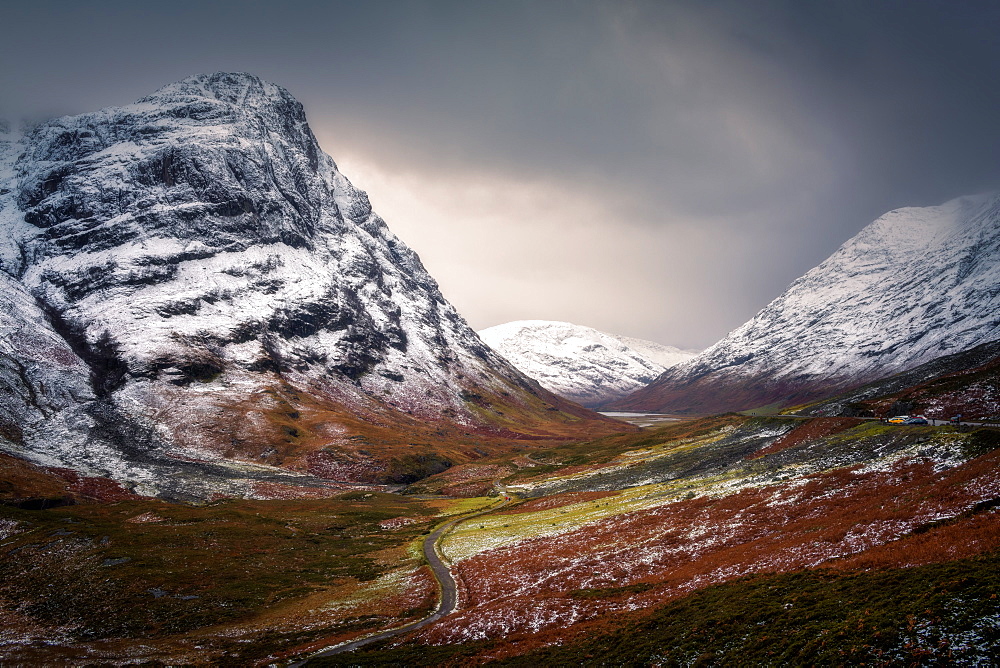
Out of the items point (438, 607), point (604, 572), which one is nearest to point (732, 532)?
point (604, 572)

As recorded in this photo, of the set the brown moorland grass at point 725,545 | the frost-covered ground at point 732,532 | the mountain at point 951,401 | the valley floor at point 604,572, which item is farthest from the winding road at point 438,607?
the mountain at point 951,401

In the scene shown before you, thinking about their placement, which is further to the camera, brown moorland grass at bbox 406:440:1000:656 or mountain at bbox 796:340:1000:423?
mountain at bbox 796:340:1000:423

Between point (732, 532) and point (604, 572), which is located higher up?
point (732, 532)

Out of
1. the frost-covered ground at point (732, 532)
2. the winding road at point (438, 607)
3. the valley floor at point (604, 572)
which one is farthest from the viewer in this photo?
the winding road at point (438, 607)

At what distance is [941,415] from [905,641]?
82.3 metres

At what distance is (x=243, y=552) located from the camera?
7006 cm

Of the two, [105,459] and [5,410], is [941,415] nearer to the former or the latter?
[105,459]

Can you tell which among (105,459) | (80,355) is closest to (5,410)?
(105,459)

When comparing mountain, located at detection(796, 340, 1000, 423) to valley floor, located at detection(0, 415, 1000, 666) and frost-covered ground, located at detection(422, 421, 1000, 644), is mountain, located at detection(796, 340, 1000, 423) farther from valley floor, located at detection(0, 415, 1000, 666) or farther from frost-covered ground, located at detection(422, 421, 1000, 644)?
frost-covered ground, located at detection(422, 421, 1000, 644)

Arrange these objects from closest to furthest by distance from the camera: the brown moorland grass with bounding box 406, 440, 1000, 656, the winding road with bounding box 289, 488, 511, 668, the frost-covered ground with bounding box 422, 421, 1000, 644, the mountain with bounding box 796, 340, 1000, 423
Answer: the brown moorland grass with bounding box 406, 440, 1000, 656, the frost-covered ground with bounding box 422, 421, 1000, 644, the winding road with bounding box 289, 488, 511, 668, the mountain with bounding box 796, 340, 1000, 423

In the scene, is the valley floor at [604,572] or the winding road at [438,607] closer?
the valley floor at [604,572]

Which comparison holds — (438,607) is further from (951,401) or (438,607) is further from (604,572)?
(951,401)

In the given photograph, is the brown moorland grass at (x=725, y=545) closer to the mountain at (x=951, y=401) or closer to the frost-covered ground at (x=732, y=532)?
the frost-covered ground at (x=732, y=532)

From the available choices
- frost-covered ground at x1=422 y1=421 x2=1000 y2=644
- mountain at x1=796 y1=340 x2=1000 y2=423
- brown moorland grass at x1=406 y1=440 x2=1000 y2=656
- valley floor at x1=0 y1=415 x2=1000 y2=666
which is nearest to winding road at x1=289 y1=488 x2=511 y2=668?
valley floor at x1=0 y1=415 x2=1000 y2=666
